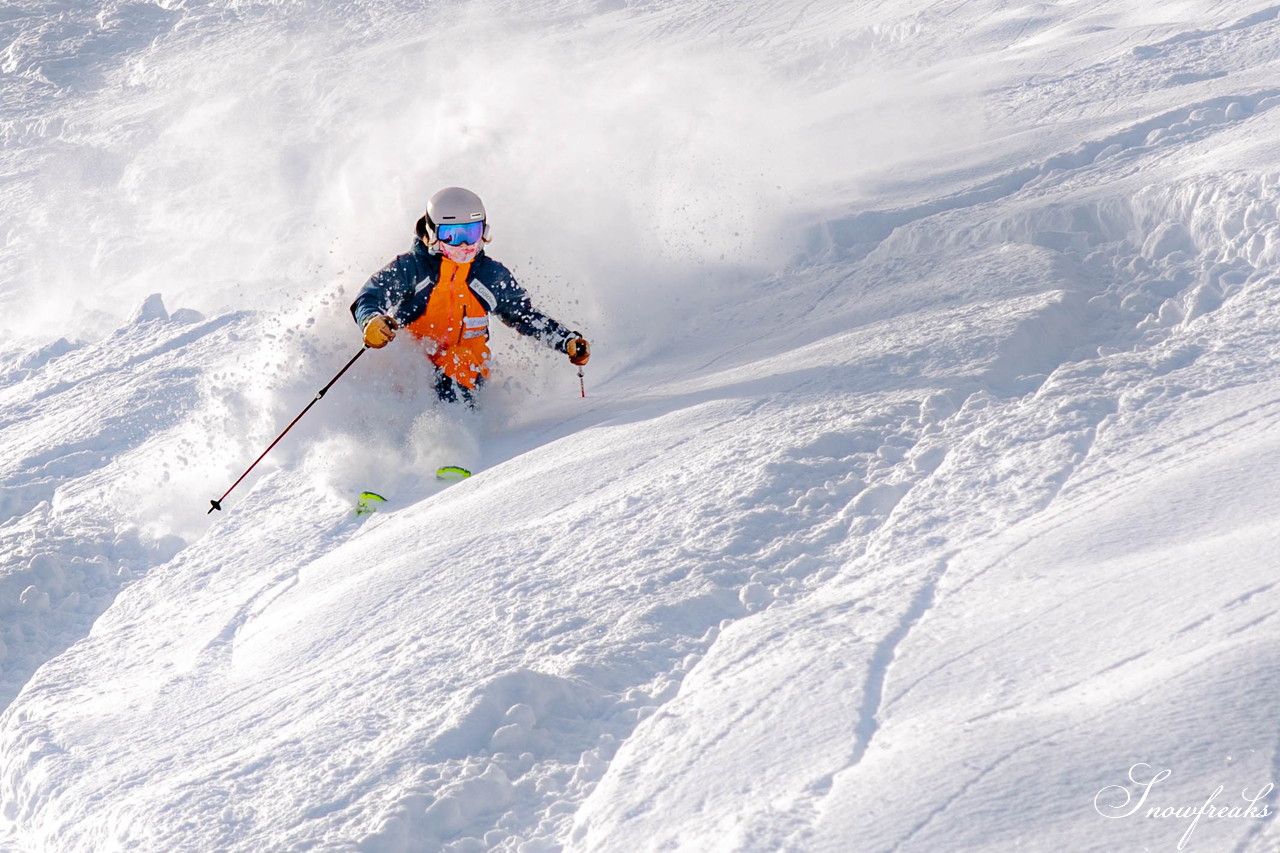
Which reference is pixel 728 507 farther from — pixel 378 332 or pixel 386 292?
pixel 386 292

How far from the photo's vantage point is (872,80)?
12977 mm

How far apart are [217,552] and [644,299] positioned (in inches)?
143

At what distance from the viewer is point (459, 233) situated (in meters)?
6.04

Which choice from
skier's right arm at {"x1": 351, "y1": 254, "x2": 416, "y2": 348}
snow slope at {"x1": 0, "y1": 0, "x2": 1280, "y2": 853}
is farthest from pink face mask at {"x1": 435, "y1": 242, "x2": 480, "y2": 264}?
snow slope at {"x1": 0, "y1": 0, "x2": 1280, "y2": 853}

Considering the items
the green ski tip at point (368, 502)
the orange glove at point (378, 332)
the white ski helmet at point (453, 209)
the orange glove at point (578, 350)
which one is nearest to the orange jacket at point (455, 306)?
the orange glove at point (578, 350)

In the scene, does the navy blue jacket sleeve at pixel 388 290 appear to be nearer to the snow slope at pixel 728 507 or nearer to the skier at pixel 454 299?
the skier at pixel 454 299

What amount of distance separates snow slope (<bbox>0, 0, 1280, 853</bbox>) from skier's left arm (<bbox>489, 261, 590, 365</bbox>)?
1.36ft

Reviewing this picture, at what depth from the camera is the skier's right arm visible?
598cm

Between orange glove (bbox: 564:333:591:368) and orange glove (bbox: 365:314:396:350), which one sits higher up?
orange glove (bbox: 365:314:396:350)

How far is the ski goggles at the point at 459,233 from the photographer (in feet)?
19.7

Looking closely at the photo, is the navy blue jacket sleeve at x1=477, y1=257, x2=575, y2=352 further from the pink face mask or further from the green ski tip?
the green ski tip

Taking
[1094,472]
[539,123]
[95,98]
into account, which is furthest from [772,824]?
[95,98]

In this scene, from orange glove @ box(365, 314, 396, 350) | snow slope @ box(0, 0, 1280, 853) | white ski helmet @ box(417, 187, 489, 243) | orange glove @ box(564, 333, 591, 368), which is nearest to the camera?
snow slope @ box(0, 0, 1280, 853)

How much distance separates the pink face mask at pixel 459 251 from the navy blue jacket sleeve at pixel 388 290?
21 centimetres
